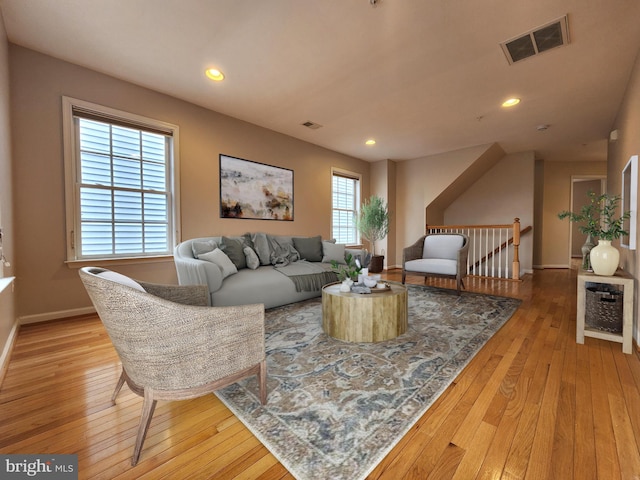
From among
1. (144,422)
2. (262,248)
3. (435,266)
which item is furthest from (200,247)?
(435,266)

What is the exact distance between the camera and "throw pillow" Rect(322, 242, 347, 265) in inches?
163

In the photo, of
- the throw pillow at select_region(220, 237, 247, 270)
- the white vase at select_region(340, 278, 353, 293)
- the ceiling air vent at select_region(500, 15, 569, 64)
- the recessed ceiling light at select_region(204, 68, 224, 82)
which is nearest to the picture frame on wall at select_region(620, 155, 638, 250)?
the ceiling air vent at select_region(500, 15, 569, 64)

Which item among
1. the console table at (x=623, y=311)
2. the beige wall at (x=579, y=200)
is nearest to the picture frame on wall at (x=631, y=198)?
the console table at (x=623, y=311)


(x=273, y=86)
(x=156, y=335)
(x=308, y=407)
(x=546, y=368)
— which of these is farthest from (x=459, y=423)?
(x=273, y=86)

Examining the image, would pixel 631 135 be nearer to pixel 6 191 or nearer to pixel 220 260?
pixel 220 260

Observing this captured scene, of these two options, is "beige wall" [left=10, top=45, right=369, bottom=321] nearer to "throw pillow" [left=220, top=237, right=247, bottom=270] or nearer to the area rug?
"throw pillow" [left=220, top=237, right=247, bottom=270]

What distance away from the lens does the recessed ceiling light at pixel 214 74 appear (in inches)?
109

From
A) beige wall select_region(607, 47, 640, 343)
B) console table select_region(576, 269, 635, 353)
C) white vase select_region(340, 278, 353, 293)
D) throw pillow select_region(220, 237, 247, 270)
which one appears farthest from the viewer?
throw pillow select_region(220, 237, 247, 270)

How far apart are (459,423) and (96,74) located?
4313mm

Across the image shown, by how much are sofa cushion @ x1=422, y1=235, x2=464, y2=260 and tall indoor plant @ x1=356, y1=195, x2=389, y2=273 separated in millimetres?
1263

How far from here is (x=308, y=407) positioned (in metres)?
1.38

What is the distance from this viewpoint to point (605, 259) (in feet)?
7.02

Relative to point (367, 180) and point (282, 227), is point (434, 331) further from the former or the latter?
point (367, 180)

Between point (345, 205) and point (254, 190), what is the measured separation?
2361 mm
